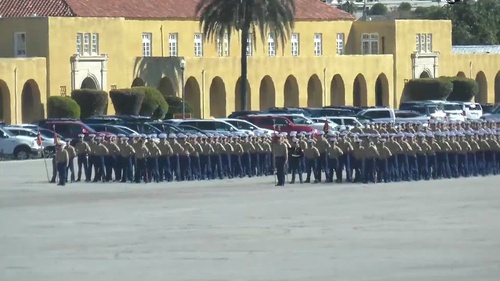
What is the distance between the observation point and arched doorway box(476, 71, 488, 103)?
9275cm

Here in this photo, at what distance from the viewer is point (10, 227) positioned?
2978cm

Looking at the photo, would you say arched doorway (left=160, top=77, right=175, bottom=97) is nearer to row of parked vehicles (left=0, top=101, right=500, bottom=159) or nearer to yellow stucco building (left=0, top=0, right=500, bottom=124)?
yellow stucco building (left=0, top=0, right=500, bottom=124)

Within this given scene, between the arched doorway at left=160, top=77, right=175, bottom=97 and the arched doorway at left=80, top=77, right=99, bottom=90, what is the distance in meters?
3.79

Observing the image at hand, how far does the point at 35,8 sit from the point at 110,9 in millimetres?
4240

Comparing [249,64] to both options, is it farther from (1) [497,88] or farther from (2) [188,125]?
(1) [497,88]

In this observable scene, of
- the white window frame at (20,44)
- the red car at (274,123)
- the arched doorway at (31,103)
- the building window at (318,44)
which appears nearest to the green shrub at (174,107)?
the arched doorway at (31,103)

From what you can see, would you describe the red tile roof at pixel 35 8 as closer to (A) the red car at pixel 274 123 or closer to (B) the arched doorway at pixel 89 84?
(B) the arched doorway at pixel 89 84

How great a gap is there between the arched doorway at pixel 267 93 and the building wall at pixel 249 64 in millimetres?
78

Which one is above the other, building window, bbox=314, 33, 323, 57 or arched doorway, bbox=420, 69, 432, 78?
building window, bbox=314, 33, 323, 57

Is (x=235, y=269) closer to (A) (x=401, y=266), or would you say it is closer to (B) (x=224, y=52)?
(A) (x=401, y=266)

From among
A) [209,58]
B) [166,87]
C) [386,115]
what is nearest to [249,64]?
[209,58]

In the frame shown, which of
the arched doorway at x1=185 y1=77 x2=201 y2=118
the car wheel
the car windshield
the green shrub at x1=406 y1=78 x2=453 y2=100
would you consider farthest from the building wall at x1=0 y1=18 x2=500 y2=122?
the car wheel

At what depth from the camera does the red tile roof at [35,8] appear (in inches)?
2884

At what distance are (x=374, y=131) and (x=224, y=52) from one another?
36834 millimetres
